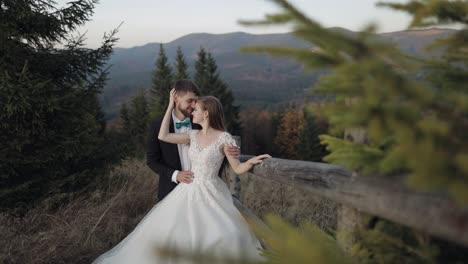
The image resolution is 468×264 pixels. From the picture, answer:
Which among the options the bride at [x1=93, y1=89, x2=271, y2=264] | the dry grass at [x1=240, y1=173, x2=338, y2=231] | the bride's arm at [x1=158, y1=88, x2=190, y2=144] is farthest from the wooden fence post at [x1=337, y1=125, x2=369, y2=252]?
the dry grass at [x1=240, y1=173, x2=338, y2=231]

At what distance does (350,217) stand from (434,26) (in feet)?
2.38

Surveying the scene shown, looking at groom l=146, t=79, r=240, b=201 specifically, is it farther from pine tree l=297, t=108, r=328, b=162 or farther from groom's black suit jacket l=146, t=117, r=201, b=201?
pine tree l=297, t=108, r=328, b=162

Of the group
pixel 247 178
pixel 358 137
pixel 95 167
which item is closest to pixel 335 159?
pixel 358 137

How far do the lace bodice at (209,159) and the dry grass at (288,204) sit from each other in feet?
6.37

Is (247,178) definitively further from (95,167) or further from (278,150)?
(278,150)

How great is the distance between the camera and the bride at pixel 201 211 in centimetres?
278

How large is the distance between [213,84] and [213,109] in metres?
44.4

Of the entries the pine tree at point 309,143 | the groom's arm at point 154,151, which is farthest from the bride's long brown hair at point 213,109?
the pine tree at point 309,143

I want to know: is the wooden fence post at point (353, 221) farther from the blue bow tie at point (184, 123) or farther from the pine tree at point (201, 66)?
the pine tree at point (201, 66)

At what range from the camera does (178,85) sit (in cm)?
378

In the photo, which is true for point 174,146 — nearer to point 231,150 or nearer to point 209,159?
point 209,159

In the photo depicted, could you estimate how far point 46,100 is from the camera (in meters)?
5.35

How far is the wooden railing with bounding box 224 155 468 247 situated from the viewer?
846 mm

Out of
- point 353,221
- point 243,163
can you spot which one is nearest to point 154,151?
point 243,163
